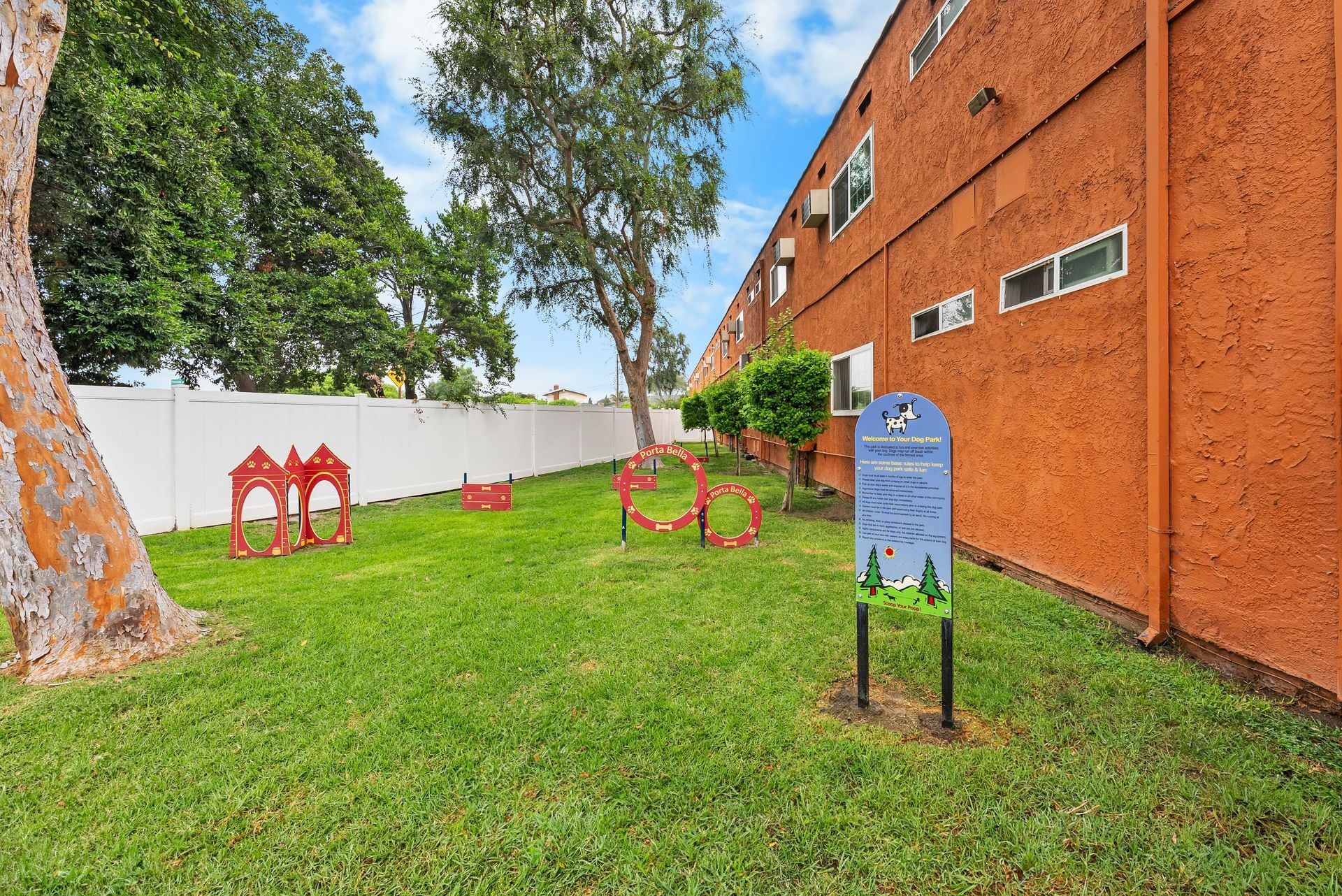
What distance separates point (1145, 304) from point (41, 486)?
7.60 m

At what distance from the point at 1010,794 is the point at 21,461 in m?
5.86

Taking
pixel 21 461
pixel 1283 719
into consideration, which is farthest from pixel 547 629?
pixel 1283 719

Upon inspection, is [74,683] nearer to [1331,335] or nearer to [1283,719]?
Result: [1283,719]

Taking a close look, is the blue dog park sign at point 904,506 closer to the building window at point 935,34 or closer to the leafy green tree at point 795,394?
the leafy green tree at point 795,394

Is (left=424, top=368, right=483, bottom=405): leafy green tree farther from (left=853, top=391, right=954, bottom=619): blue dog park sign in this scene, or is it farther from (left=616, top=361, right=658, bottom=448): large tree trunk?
(left=853, top=391, right=954, bottom=619): blue dog park sign

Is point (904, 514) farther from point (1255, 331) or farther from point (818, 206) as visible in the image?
point (818, 206)

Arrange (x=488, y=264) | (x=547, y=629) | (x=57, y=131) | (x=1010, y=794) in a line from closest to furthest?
(x=1010, y=794) < (x=547, y=629) < (x=57, y=131) < (x=488, y=264)

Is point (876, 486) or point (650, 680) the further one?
point (650, 680)

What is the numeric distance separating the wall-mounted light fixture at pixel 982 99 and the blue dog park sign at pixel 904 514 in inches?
183

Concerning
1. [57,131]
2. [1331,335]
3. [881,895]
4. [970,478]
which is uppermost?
[57,131]

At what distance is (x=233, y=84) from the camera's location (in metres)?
12.5

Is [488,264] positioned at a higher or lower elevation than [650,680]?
higher

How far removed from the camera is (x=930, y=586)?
9.19 feet

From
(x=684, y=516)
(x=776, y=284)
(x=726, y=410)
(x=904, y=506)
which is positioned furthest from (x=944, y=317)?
(x=776, y=284)
